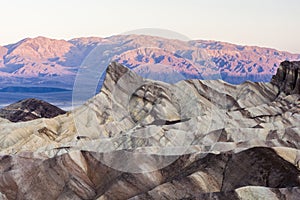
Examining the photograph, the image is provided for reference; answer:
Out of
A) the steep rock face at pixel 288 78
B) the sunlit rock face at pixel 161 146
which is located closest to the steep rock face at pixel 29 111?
the sunlit rock face at pixel 161 146

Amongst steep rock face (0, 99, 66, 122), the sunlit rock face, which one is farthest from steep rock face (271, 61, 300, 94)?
steep rock face (0, 99, 66, 122)

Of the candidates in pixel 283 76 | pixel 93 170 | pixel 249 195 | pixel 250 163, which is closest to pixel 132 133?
pixel 93 170

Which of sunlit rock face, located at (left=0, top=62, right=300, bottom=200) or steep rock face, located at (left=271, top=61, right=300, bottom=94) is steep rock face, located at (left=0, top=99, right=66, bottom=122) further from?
steep rock face, located at (left=271, top=61, right=300, bottom=94)

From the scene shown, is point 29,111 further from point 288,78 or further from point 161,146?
point 161,146

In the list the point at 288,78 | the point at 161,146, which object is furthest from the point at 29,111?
the point at 161,146

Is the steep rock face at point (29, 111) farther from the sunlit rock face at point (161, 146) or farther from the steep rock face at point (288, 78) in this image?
the steep rock face at point (288, 78)

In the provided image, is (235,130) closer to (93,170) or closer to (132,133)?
(132,133)
